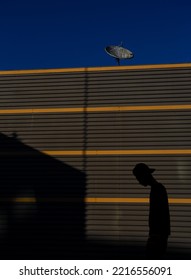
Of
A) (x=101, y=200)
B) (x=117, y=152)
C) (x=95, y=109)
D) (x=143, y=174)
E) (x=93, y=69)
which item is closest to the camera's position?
(x=143, y=174)

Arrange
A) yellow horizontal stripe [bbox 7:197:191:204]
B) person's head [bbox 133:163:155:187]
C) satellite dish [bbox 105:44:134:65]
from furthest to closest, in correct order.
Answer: satellite dish [bbox 105:44:134:65]
yellow horizontal stripe [bbox 7:197:191:204]
person's head [bbox 133:163:155:187]

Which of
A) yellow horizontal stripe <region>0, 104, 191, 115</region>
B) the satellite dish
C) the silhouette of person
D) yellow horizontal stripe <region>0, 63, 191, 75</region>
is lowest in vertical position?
the silhouette of person

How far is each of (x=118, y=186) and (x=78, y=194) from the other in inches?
53.2

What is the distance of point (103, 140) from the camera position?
11891 millimetres

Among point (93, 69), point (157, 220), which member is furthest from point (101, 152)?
point (157, 220)

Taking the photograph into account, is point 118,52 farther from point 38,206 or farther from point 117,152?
point 38,206

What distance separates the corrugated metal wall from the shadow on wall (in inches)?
1.4

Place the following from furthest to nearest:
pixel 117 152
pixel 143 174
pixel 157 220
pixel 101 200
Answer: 1. pixel 117 152
2. pixel 101 200
3. pixel 143 174
4. pixel 157 220

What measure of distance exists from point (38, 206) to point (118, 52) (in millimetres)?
7397

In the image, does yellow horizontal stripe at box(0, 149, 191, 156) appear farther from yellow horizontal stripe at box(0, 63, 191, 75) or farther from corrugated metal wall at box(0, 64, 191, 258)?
yellow horizontal stripe at box(0, 63, 191, 75)

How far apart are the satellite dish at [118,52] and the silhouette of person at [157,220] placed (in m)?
10.8

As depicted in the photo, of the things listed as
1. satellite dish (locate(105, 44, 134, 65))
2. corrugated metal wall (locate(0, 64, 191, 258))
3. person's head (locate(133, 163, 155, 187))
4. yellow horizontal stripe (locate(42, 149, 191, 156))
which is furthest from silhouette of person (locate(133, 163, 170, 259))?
satellite dish (locate(105, 44, 134, 65))

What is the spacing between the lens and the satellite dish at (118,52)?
48.4ft

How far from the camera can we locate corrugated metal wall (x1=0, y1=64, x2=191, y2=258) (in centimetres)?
1114
